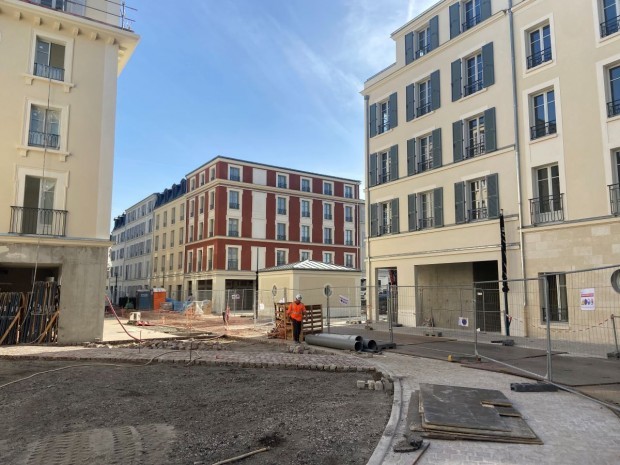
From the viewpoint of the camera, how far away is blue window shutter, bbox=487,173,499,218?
747 inches

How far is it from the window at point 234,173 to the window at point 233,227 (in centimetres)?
460

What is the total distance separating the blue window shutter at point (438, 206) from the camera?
21.6 metres

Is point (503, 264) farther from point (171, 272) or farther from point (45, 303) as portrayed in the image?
point (171, 272)

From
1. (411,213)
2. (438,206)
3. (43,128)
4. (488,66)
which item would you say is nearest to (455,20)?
(488,66)

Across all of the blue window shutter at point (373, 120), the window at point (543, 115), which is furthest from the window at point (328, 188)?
the window at point (543, 115)

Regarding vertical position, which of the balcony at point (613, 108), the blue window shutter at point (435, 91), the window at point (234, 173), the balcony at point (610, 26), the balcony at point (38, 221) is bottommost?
the balcony at point (38, 221)

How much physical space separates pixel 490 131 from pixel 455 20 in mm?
6192

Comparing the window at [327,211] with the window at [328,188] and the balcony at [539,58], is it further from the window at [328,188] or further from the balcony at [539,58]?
the balcony at [539,58]

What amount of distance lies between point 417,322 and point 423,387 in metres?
14.0

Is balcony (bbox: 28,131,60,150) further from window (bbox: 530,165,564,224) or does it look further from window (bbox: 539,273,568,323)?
window (bbox: 530,165,564,224)

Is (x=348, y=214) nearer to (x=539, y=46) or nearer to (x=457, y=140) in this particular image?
(x=457, y=140)

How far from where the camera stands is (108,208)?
1828cm

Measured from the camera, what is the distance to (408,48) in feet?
80.2

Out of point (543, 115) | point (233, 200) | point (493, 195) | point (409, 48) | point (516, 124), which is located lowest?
point (493, 195)
